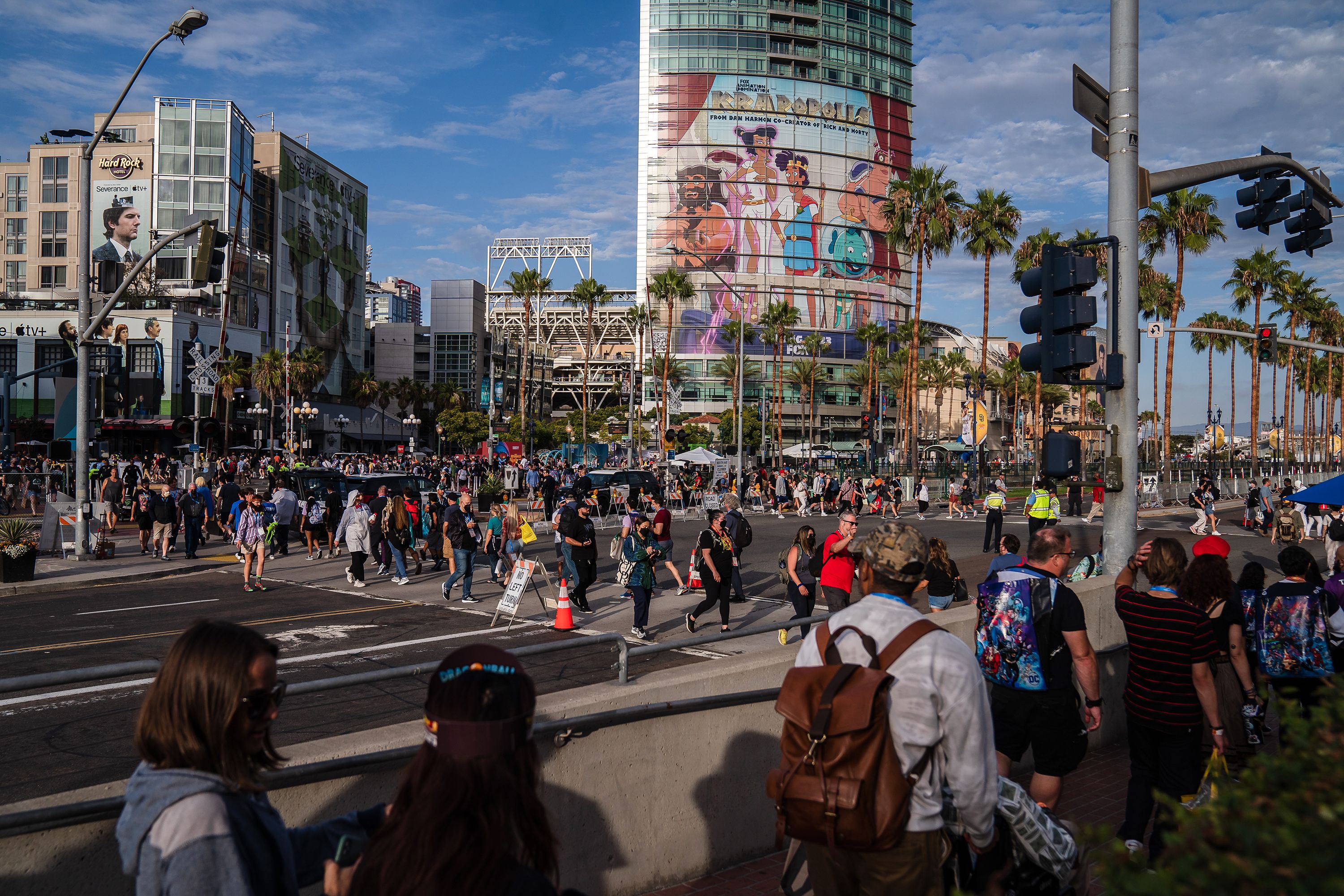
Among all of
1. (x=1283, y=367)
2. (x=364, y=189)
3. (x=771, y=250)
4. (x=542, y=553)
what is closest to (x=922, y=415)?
(x=771, y=250)

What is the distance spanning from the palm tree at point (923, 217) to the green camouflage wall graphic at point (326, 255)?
197 feet

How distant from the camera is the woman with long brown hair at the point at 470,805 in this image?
186 centimetres

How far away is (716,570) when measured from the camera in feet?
42.3

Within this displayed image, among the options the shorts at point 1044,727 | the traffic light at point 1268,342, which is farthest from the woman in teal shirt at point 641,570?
the traffic light at point 1268,342

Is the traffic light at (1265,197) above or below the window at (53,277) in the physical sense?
below

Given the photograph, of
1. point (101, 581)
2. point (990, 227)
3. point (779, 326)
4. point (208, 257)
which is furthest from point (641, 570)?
point (779, 326)

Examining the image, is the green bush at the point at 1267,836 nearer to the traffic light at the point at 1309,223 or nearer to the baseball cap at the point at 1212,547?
the baseball cap at the point at 1212,547

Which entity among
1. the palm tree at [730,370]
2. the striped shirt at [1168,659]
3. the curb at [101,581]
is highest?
the palm tree at [730,370]

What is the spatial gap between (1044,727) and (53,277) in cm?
9931

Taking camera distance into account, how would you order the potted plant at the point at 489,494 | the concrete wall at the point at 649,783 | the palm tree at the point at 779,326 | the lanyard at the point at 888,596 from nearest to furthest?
the lanyard at the point at 888,596 < the concrete wall at the point at 649,783 < the potted plant at the point at 489,494 < the palm tree at the point at 779,326

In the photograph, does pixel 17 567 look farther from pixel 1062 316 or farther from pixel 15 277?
pixel 15 277

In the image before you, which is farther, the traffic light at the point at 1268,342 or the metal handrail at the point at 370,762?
the traffic light at the point at 1268,342

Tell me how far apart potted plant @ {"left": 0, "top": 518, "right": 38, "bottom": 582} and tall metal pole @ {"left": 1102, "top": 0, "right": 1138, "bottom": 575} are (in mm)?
17552

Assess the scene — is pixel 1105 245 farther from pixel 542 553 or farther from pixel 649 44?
pixel 649 44
